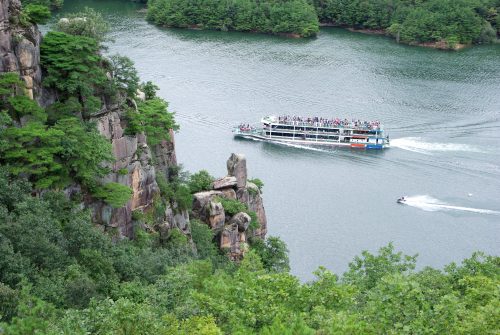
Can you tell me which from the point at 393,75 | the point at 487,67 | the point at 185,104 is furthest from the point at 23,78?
the point at 487,67

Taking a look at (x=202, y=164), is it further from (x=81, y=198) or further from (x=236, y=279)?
(x=236, y=279)

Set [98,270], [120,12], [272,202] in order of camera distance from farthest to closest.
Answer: [120,12] < [272,202] < [98,270]

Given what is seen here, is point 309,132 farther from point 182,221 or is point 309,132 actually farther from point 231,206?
point 182,221

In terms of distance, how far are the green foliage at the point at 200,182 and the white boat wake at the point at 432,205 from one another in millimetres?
20645

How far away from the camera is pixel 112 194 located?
3853cm

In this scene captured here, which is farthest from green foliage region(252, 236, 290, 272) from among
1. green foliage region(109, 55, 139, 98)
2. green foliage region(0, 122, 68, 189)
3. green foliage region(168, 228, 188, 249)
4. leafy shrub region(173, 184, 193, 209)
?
green foliage region(0, 122, 68, 189)

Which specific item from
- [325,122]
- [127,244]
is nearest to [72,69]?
[127,244]

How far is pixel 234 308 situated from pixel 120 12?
104 meters

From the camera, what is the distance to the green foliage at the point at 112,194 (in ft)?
126

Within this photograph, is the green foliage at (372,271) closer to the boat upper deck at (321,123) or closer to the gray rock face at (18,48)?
the gray rock face at (18,48)

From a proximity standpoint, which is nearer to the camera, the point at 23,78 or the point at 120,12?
the point at 23,78

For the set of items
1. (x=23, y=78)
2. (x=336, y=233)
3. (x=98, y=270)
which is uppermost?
(x=23, y=78)

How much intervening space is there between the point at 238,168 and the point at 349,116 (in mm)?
36589

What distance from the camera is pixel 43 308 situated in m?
26.8
